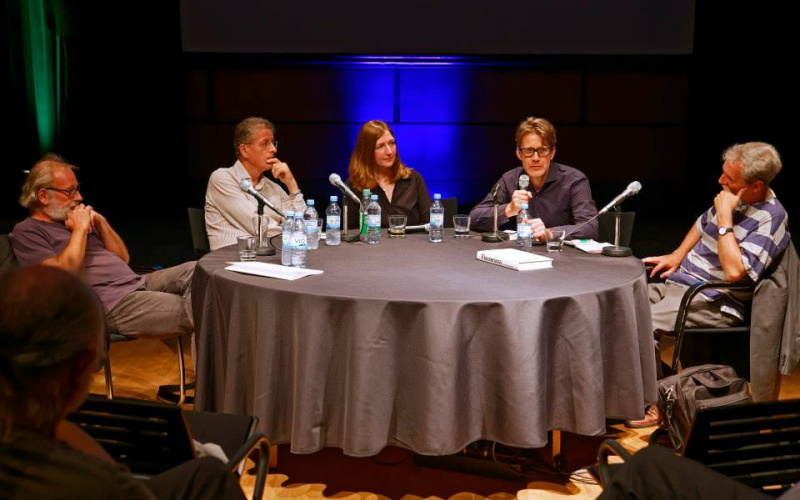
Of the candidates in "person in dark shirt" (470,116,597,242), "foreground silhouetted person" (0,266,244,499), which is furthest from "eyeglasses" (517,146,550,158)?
"foreground silhouetted person" (0,266,244,499)

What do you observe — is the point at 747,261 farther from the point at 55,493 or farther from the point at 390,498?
the point at 55,493

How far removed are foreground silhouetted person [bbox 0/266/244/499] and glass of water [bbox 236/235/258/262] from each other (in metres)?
2.03

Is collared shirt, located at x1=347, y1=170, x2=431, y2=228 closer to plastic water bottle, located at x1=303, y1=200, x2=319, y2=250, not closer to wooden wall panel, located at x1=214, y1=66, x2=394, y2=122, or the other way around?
plastic water bottle, located at x1=303, y1=200, x2=319, y2=250

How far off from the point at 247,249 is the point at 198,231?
3.10 feet

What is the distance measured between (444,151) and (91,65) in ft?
12.3

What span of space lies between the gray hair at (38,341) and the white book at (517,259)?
2095 millimetres

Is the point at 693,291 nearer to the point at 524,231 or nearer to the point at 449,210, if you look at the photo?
the point at 524,231

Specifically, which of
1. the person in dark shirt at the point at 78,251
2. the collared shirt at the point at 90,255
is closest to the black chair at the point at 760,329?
the person in dark shirt at the point at 78,251

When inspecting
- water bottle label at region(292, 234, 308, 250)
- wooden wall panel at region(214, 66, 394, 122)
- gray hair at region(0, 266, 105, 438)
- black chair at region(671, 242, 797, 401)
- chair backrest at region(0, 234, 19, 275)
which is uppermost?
wooden wall panel at region(214, 66, 394, 122)

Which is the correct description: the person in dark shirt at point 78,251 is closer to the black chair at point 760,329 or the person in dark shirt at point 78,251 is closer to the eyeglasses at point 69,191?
the eyeglasses at point 69,191

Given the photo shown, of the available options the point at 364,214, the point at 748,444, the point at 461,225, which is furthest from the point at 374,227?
the point at 748,444

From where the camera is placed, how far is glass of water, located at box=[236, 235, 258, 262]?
323 centimetres

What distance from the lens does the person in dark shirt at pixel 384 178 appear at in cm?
430

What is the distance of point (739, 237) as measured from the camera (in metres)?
3.43
